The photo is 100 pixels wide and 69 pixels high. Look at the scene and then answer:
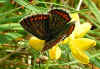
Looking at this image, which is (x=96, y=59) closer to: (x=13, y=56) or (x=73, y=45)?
(x=73, y=45)

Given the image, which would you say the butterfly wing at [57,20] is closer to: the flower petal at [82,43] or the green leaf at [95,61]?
the flower petal at [82,43]

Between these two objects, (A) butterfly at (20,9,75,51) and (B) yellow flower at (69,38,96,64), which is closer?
(A) butterfly at (20,9,75,51)

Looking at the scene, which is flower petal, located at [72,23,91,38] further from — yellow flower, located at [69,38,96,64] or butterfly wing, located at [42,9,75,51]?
butterfly wing, located at [42,9,75,51]

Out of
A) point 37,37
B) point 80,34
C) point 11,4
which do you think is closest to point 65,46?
point 80,34

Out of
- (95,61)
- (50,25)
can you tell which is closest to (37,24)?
(50,25)

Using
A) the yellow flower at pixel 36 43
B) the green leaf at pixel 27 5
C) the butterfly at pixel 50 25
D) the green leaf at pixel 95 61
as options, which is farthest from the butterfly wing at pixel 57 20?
the green leaf at pixel 95 61

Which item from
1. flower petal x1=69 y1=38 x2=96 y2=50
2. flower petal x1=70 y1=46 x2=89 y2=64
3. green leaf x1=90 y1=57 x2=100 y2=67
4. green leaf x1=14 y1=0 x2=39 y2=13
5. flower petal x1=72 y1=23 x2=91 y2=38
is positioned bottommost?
green leaf x1=90 y1=57 x2=100 y2=67

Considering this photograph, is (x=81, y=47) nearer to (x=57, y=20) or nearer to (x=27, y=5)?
(x=57, y=20)

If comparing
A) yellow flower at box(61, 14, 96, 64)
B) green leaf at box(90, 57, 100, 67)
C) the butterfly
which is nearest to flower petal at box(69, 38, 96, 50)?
yellow flower at box(61, 14, 96, 64)
